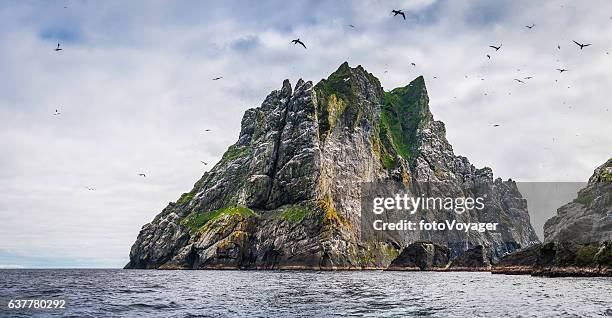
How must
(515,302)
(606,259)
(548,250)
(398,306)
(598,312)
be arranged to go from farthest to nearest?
(548,250), (606,259), (515,302), (398,306), (598,312)

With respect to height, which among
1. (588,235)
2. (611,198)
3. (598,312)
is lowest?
(598,312)

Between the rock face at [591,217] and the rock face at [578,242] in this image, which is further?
the rock face at [591,217]

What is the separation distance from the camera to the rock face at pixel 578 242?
101062 millimetres

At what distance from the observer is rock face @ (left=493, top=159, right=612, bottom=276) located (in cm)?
10106

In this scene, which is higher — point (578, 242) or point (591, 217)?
point (591, 217)

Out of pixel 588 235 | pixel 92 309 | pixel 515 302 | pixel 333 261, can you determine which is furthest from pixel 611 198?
pixel 92 309

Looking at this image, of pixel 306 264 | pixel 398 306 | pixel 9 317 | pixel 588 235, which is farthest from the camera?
pixel 306 264

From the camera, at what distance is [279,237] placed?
19762 cm

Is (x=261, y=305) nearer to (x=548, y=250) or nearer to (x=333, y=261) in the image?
(x=548, y=250)

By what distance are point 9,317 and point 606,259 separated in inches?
3975

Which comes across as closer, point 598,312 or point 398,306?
point 598,312

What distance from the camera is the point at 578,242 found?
433 ft

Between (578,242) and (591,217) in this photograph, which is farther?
(591,217)

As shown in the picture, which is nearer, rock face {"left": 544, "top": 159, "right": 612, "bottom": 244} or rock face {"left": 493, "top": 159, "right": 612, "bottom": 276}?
rock face {"left": 493, "top": 159, "right": 612, "bottom": 276}
